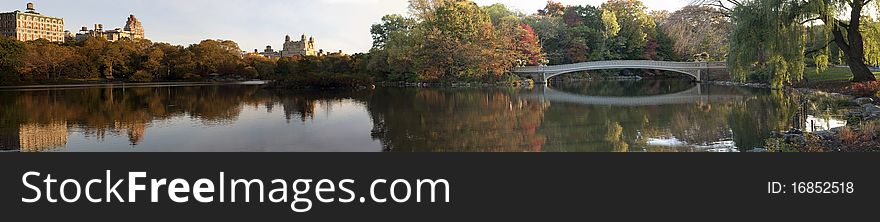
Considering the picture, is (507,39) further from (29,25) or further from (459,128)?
(29,25)

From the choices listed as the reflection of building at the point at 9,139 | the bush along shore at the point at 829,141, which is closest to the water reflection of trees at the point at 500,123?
the reflection of building at the point at 9,139

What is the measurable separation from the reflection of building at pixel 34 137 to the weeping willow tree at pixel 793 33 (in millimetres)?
18335

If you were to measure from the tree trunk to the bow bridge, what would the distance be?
1854 centimetres

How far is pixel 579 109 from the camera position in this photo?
18250 mm

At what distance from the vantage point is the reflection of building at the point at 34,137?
1062 centimetres

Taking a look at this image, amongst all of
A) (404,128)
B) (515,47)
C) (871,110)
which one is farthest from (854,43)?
(515,47)

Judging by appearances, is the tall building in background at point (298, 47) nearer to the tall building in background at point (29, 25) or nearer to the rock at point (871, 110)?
the tall building in background at point (29, 25)

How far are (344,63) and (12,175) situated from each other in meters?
43.1

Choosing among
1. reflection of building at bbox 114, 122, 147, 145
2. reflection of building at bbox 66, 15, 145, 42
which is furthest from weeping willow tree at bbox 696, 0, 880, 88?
reflection of building at bbox 66, 15, 145, 42

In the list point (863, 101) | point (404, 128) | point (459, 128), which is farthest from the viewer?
point (863, 101)

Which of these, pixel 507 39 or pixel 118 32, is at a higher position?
pixel 118 32

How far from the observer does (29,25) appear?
104188 millimetres

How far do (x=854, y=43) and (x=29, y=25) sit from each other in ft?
379

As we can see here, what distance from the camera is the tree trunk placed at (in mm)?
20125
